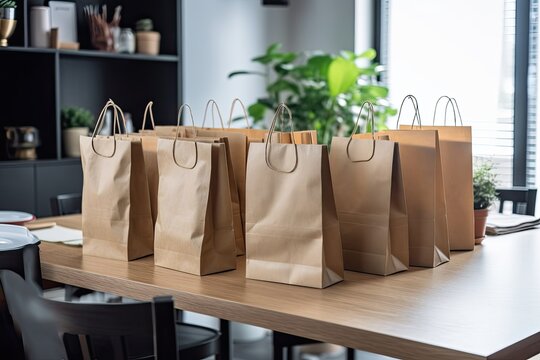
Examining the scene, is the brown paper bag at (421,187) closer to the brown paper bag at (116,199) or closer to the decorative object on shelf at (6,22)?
the brown paper bag at (116,199)

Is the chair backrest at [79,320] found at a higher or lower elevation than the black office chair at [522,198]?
lower

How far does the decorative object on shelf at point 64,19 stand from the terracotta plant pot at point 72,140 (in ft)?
1.46

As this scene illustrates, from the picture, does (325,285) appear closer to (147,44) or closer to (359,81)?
(147,44)

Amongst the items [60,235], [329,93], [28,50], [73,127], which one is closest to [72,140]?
[73,127]

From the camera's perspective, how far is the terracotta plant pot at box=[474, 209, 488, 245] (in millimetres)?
2043

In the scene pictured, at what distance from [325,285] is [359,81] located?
10.3 feet

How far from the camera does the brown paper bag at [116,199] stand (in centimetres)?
179

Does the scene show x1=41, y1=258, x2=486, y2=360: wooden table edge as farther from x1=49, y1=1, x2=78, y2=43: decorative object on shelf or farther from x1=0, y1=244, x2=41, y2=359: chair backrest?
x1=49, y1=1, x2=78, y2=43: decorative object on shelf

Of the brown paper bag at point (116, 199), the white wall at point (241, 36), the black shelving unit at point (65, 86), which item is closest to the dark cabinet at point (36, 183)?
the black shelving unit at point (65, 86)

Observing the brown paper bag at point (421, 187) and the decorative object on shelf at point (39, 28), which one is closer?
the brown paper bag at point (421, 187)

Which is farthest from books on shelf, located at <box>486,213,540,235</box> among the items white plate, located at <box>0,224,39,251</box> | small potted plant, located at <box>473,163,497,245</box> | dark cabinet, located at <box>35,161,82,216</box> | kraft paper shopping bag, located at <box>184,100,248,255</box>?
dark cabinet, located at <box>35,161,82,216</box>

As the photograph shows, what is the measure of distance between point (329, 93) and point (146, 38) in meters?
1.04

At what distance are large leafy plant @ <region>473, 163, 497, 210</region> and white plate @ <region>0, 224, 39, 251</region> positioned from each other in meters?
1.12

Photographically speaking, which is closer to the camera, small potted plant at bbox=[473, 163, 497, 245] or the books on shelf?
small potted plant at bbox=[473, 163, 497, 245]
